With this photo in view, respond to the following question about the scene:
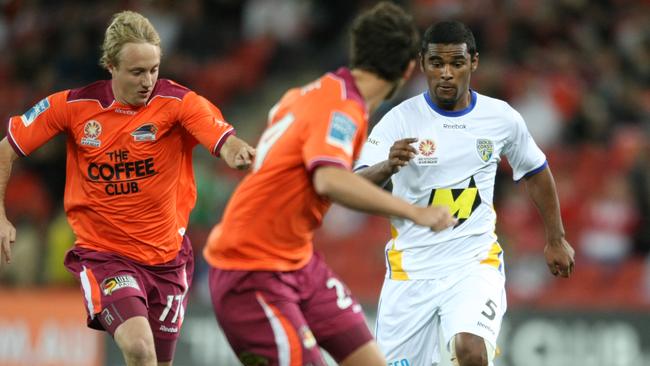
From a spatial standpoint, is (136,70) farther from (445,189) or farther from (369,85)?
(445,189)

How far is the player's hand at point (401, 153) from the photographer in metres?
6.57

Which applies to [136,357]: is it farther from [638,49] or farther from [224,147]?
[638,49]

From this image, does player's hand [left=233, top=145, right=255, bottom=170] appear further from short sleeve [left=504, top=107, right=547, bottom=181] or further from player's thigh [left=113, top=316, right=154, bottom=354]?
short sleeve [left=504, top=107, right=547, bottom=181]

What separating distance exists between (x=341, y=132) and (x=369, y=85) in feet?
1.19

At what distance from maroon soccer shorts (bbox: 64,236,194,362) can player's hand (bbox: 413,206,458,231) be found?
2.11 metres

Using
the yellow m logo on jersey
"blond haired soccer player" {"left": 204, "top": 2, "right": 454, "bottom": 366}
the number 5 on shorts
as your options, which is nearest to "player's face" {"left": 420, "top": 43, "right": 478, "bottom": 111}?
the yellow m logo on jersey

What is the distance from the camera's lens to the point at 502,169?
13000 millimetres

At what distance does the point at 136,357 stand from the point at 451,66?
102 inches

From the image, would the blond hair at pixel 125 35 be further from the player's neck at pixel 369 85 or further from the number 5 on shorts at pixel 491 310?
the number 5 on shorts at pixel 491 310

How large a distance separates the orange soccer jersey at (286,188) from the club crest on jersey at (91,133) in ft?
5.13

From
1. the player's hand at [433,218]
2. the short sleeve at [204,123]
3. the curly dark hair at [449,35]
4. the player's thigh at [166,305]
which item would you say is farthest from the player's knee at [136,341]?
the curly dark hair at [449,35]

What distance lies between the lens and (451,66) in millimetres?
7176

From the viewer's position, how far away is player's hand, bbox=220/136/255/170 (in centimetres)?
659

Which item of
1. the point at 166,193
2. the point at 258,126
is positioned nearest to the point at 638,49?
the point at 258,126
